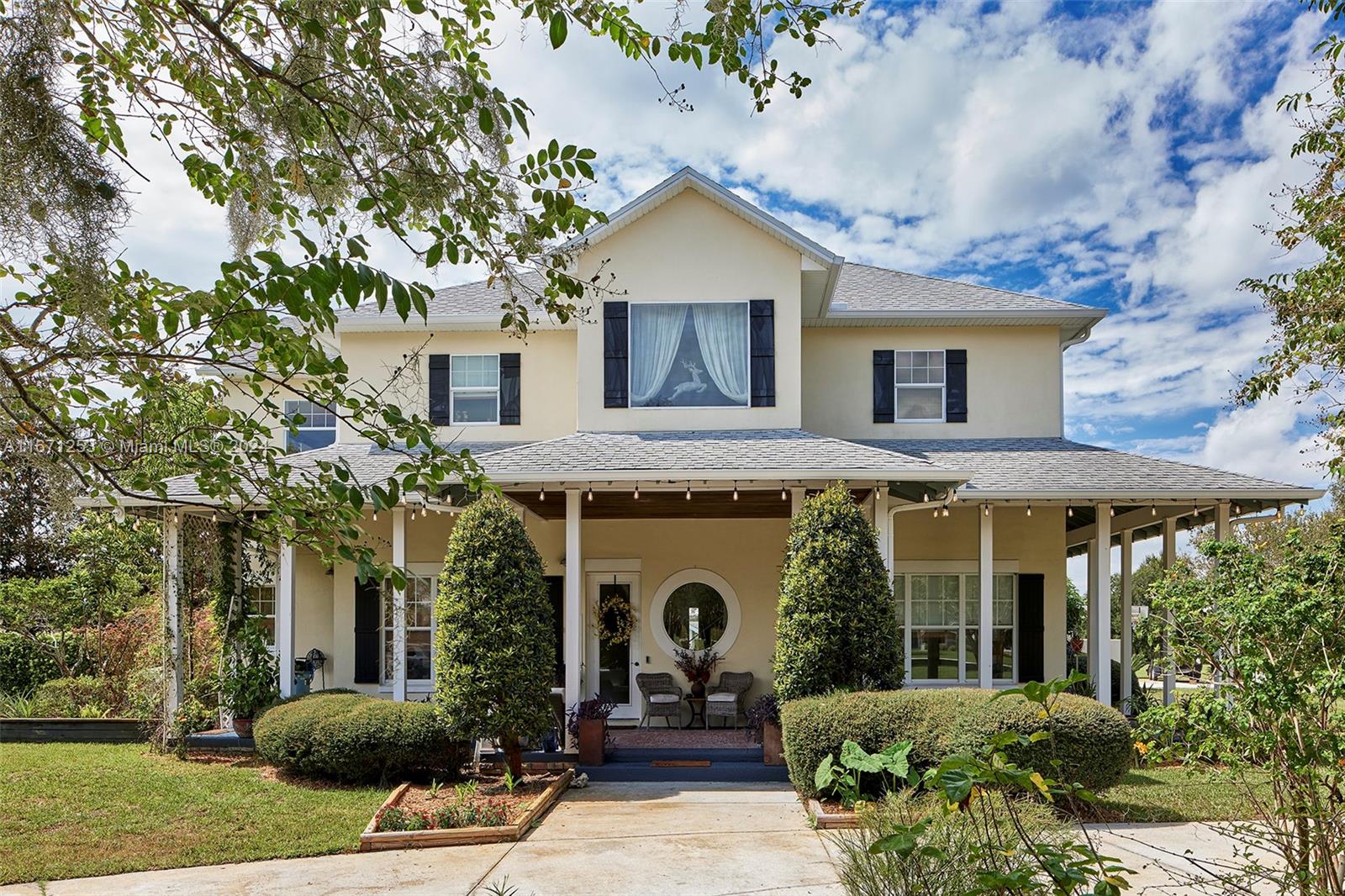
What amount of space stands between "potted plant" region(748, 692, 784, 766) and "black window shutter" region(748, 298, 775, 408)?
13.4 ft

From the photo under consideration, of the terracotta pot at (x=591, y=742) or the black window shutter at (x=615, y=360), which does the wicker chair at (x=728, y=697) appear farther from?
the black window shutter at (x=615, y=360)

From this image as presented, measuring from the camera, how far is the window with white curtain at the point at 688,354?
13.3m

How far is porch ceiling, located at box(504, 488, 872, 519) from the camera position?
39.4 ft

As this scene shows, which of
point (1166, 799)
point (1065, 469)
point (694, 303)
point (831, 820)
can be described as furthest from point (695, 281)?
point (1166, 799)

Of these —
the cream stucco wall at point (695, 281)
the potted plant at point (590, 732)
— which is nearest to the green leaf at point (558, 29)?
the potted plant at point (590, 732)

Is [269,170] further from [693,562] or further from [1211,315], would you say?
[1211,315]

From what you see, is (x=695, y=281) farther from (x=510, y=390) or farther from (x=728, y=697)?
(x=728, y=697)

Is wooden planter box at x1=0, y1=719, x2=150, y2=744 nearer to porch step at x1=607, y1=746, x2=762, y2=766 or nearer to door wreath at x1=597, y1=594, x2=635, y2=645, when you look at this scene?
door wreath at x1=597, y1=594, x2=635, y2=645

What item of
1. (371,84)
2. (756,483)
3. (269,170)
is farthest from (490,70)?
(756,483)

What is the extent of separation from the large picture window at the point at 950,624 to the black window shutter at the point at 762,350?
3598mm

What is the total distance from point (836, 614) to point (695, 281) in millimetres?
5522

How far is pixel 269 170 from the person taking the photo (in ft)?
14.8

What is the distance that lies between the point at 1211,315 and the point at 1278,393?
7334mm

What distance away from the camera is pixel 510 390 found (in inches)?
578
